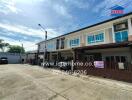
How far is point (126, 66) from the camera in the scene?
11.1m

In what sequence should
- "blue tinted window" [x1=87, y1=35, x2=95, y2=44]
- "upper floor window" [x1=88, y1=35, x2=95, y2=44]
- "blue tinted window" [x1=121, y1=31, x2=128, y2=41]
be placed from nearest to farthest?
"blue tinted window" [x1=121, y1=31, x2=128, y2=41] < "upper floor window" [x1=88, y1=35, x2=95, y2=44] < "blue tinted window" [x1=87, y1=35, x2=95, y2=44]

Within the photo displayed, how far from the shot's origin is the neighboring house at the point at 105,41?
13570mm

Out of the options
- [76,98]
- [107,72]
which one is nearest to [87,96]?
[76,98]

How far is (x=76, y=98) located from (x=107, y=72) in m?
6.65

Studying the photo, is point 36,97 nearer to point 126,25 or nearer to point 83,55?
point 83,55

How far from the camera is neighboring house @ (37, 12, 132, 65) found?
13.6 meters

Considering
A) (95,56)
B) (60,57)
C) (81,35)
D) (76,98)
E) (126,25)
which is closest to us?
(76,98)

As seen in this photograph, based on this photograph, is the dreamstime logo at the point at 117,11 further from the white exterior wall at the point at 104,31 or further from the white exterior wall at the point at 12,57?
the white exterior wall at the point at 12,57

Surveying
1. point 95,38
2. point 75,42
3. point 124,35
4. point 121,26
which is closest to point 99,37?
point 95,38

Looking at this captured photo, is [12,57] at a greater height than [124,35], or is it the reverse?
[124,35]

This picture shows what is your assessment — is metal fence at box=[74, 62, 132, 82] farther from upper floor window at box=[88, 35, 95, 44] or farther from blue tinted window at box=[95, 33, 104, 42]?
upper floor window at box=[88, 35, 95, 44]

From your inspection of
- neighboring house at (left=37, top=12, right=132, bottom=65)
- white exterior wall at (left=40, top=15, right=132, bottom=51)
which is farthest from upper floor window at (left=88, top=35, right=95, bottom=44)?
white exterior wall at (left=40, top=15, right=132, bottom=51)

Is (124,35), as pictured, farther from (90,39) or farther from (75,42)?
(75,42)

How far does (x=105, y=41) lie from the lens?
16422mm
